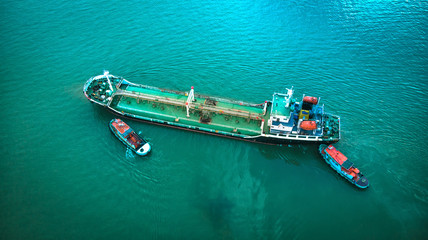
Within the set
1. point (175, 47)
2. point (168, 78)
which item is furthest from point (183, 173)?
point (175, 47)

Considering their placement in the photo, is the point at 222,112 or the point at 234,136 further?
the point at 222,112

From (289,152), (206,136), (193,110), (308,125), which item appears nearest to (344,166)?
(308,125)

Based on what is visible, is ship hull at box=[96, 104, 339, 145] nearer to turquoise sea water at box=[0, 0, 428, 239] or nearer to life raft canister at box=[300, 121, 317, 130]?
turquoise sea water at box=[0, 0, 428, 239]

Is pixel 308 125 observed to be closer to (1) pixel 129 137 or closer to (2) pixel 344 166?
(2) pixel 344 166

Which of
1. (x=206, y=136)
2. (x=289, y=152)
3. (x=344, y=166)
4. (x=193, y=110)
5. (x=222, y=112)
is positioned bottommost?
(x=344, y=166)

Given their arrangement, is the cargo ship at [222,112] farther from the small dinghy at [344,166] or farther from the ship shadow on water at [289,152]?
the small dinghy at [344,166]

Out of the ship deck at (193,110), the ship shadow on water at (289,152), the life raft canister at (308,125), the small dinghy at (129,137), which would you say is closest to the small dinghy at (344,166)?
the ship shadow on water at (289,152)

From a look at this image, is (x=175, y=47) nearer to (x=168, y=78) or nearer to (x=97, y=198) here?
(x=168, y=78)
